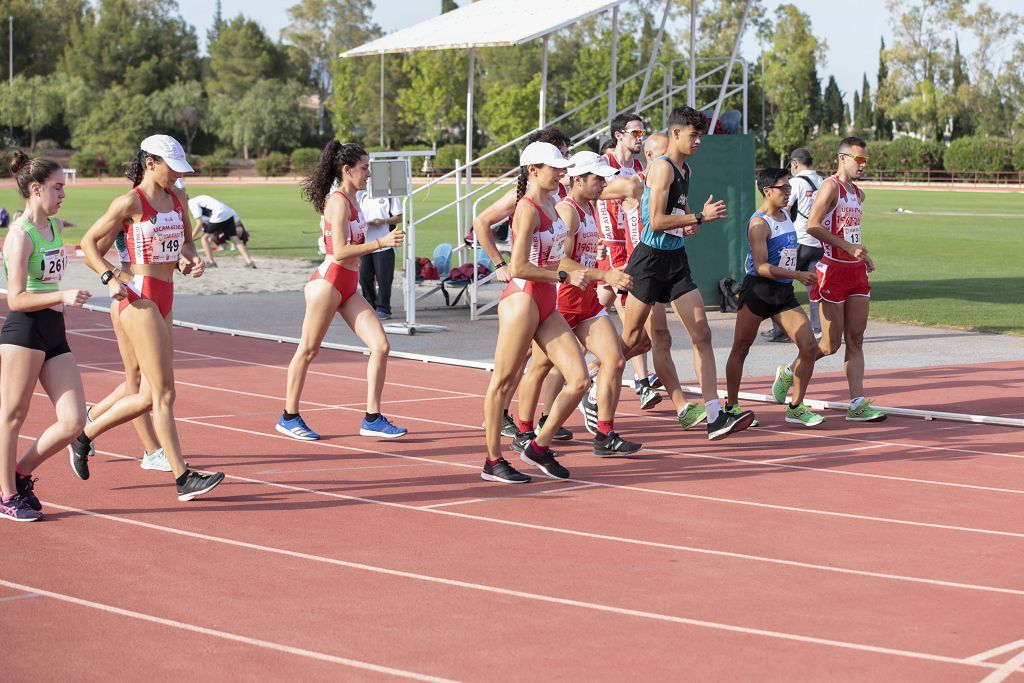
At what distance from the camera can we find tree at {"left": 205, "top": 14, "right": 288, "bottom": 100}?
4313 inches

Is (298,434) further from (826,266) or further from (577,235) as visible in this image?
(826,266)

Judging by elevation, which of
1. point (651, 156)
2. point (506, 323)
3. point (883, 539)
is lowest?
point (883, 539)

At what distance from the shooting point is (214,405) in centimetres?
1126

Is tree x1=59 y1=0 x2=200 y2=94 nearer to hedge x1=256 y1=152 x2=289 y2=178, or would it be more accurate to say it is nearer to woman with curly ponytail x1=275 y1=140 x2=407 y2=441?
hedge x1=256 y1=152 x2=289 y2=178

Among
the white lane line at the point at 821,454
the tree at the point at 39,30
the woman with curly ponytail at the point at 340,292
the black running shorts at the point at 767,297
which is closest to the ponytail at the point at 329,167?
the woman with curly ponytail at the point at 340,292

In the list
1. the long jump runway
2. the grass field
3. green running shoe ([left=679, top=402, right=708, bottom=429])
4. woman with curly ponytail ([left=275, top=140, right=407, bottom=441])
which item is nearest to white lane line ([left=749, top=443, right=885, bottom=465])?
the long jump runway

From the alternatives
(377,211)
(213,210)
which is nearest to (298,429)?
(377,211)

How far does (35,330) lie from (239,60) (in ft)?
352

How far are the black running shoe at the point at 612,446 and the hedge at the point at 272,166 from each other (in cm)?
7813

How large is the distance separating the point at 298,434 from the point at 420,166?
67185 millimetres

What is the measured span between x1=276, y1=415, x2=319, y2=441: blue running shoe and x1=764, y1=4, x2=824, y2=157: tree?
8042cm

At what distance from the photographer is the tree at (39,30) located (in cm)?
10756

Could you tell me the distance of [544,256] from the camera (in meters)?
8.22

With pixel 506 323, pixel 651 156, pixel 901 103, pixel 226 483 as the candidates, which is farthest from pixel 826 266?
pixel 901 103
